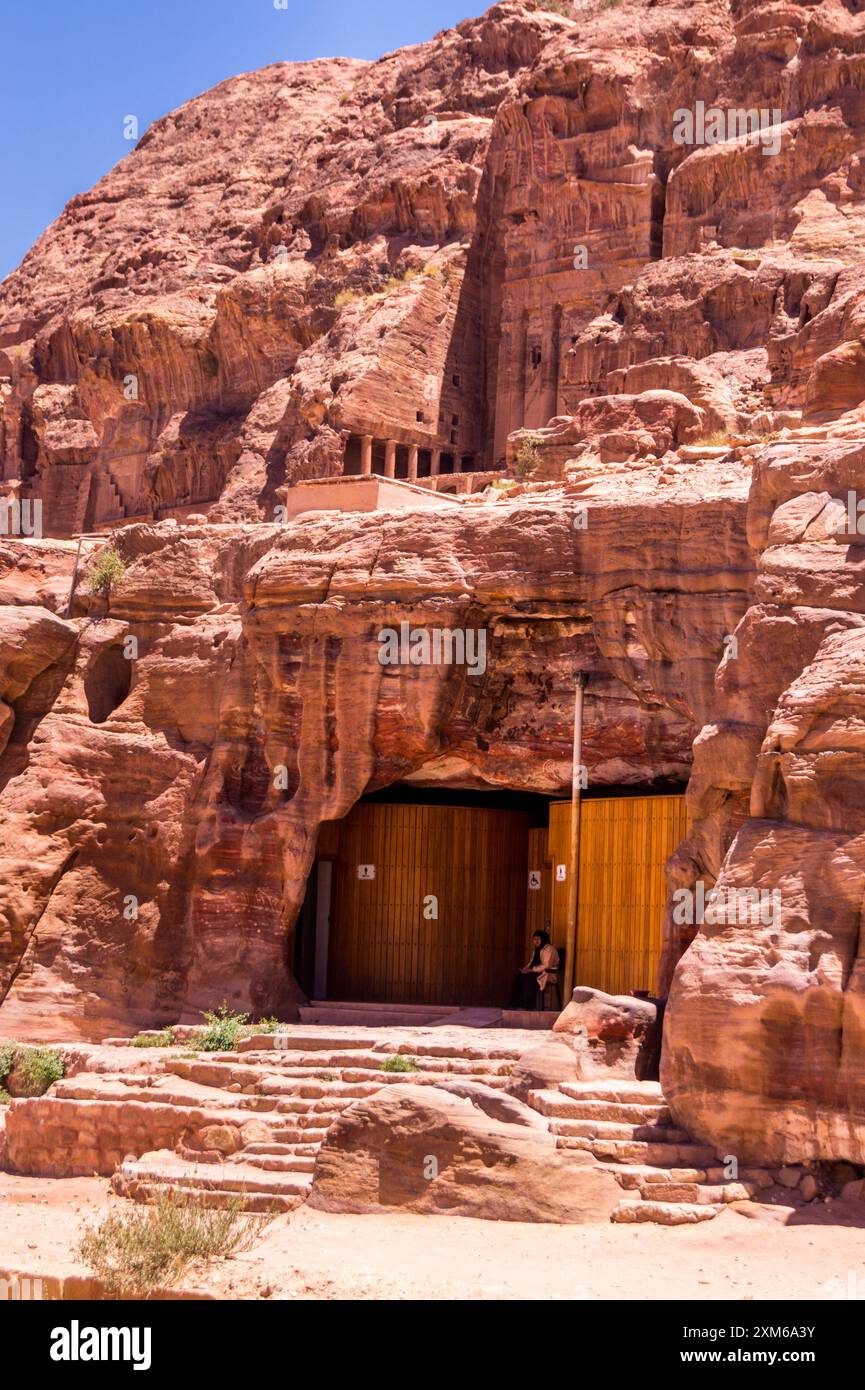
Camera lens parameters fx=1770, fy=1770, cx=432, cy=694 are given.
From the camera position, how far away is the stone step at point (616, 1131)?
15.0 metres

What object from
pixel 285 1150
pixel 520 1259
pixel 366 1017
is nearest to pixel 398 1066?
pixel 285 1150

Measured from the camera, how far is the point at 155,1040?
20.8 metres

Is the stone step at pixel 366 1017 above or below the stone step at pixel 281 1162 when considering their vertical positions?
above

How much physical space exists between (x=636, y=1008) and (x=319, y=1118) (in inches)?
130

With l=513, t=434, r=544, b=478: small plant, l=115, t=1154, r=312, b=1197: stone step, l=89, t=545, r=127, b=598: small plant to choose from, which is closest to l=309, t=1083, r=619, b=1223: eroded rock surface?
l=115, t=1154, r=312, b=1197: stone step

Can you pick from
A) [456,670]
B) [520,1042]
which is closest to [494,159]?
[456,670]

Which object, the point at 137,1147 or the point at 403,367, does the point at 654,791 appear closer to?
the point at 137,1147

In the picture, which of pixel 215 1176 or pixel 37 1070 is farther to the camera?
pixel 37 1070

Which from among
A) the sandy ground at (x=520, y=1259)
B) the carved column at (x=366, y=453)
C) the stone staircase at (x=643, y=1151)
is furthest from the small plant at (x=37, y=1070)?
the carved column at (x=366, y=453)

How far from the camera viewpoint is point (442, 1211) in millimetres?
14609

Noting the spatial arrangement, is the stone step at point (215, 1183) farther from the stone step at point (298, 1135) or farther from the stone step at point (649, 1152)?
the stone step at point (649, 1152)

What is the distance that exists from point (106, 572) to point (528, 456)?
9.52 m

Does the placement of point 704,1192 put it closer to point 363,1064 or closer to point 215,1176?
point 215,1176

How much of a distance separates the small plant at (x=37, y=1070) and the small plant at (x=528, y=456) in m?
14.8
